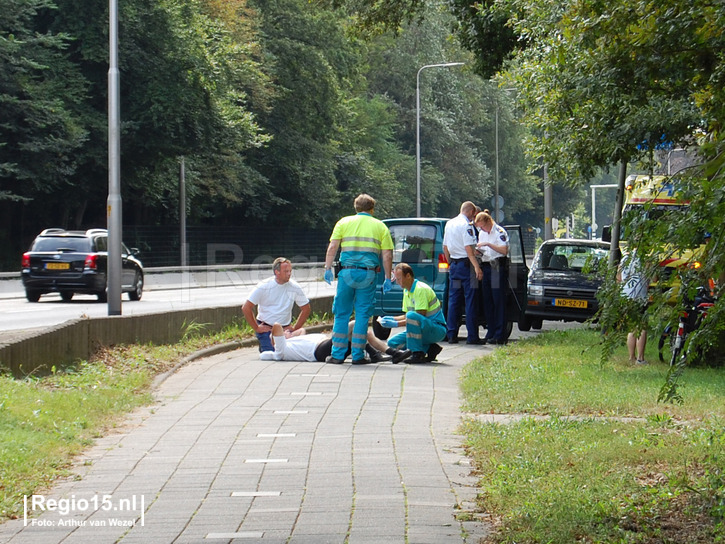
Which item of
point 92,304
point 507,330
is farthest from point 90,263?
point 507,330

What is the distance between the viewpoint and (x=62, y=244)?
1072 inches

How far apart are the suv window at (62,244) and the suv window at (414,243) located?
1209 cm

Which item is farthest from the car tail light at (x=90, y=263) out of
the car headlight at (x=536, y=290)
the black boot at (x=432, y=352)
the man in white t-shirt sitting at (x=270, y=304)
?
the black boot at (x=432, y=352)

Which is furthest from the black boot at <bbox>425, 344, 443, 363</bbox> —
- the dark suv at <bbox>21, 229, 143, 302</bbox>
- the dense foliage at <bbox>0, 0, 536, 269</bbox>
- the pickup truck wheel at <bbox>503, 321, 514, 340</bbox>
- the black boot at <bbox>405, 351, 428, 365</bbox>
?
the dark suv at <bbox>21, 229, 143, 302</bbox>

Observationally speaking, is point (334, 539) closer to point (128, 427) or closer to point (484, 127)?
point (128, 427)

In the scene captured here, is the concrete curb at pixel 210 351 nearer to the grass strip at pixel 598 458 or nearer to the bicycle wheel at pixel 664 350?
the grass strip at pixel 598 458

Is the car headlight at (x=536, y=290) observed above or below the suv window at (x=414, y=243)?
below

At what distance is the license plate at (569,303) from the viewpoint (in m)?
19.9

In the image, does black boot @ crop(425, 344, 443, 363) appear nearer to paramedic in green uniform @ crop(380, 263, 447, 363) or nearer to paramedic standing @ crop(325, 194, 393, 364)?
paramedic in green uniform @ crop(380, 263, 447, 363)

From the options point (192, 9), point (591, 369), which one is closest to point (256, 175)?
point (192, 9)

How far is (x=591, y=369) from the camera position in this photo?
1225cm

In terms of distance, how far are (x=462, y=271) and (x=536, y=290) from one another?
460cm

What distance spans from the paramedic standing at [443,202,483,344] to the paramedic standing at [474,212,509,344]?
162 millimetres

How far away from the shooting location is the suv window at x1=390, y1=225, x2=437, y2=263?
17.0 m
